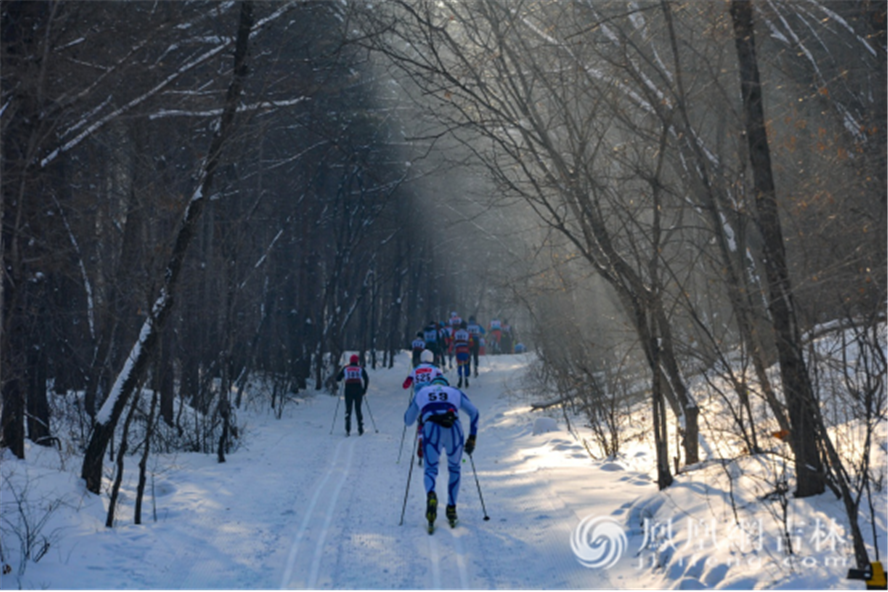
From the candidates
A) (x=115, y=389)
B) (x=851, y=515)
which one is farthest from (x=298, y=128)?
(x=851, y=515)

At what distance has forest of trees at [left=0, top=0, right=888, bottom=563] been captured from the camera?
720 cm

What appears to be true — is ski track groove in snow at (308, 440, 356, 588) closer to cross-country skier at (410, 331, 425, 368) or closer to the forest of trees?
the forest of trees

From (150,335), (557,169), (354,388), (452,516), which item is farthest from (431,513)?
(354,388)

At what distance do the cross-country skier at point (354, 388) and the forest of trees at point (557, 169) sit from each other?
283 cm

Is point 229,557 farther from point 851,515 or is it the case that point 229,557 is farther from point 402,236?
point 402,236

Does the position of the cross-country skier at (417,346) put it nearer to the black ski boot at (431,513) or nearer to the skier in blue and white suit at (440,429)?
the skier in blue and white suit at (440,429)

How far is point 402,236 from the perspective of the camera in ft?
121

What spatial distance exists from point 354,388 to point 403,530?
8.68 meters

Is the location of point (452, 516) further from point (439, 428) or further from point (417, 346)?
point (417, 346)

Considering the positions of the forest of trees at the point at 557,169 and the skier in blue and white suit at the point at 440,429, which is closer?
the forest of trees at the point at 557,169

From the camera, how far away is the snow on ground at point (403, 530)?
6.51 metres

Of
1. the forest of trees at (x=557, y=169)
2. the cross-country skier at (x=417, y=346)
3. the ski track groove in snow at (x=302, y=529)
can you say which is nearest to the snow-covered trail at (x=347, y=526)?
the ski track groove in snow at (x=302, y=529)

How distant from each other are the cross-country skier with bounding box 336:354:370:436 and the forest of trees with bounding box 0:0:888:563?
A: 9.28 feet

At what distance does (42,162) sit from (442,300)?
1879 inches
